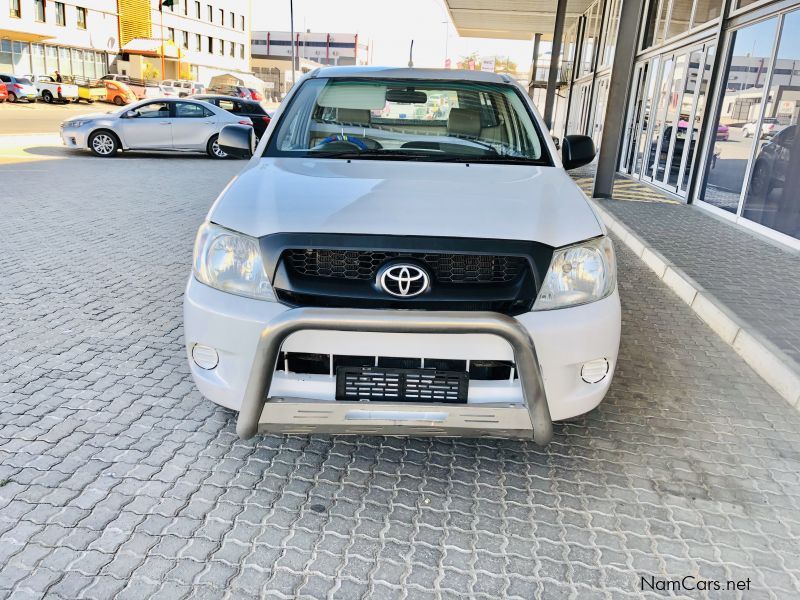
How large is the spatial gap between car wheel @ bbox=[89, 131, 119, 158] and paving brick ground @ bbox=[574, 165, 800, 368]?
36.9 ft

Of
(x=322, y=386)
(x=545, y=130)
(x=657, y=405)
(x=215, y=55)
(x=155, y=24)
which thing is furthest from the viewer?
(x=215, y=55)

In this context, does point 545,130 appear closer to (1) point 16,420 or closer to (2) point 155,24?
(1) point 16,420

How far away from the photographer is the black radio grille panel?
2467 mm

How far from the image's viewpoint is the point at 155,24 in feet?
198

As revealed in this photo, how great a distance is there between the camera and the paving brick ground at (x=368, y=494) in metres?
2.22

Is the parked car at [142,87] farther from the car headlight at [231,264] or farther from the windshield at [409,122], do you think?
the car headlight at [231,264]

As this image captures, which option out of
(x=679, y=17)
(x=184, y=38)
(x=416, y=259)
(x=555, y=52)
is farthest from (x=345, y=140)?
(x=184, y=38)

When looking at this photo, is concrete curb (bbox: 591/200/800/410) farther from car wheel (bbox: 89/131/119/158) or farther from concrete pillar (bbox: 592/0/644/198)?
car wheel (bbox: 89/131/119/158)

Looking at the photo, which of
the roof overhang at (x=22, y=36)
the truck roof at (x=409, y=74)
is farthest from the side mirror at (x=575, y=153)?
the roof overhang at (x=22, y=36)

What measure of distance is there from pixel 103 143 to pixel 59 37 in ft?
A: 139

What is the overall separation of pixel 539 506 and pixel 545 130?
2.24 meters

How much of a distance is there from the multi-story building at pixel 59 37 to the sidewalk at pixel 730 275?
1940 inches

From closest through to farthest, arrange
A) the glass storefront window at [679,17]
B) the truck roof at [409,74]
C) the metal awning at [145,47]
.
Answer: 1. the truck roof at [409,74]
2. the glass storefront window at [679,17]
3. the metal awning at [145,47]

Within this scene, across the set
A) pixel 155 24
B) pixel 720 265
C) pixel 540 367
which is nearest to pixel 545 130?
pixel 540 367
